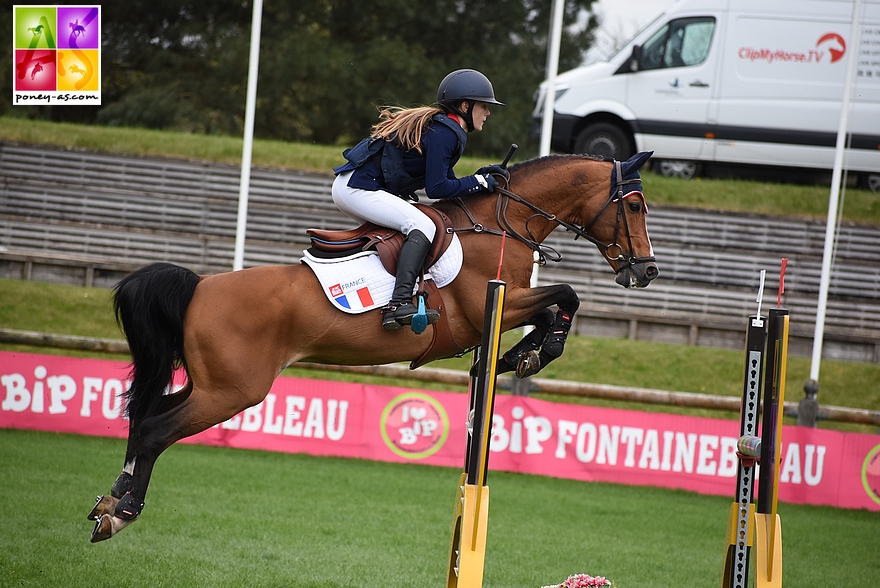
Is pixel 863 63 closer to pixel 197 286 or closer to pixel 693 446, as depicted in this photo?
pixel 693 446

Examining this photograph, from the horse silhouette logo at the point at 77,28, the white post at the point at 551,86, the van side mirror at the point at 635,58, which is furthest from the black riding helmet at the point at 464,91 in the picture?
the van side mirror at the point at 635,58

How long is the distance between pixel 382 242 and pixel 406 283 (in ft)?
1.02

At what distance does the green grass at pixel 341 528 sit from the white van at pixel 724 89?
676 centimetres

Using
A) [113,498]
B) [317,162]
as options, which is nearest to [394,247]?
[113,498]

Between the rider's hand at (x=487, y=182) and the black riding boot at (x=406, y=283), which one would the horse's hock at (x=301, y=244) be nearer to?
the rider's hand at (x=487, y=182)

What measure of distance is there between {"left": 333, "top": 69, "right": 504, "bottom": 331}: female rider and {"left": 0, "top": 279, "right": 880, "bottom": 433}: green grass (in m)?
7.00

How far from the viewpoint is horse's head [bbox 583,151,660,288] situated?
451 cm

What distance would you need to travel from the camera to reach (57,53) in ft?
25.5

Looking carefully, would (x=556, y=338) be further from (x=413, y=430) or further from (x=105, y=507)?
(x=413, y=430)

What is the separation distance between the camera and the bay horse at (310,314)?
168 inches

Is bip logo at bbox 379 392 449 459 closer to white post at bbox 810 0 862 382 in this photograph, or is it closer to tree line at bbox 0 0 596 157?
white post at bbox 810 0 862 382

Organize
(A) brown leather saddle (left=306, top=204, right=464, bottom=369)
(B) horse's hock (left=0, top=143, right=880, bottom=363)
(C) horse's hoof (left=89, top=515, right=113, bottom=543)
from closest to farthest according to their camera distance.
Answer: (C) horse's hoof (left=89, top=515, right=113, bottom=543), (A) brown leather saddle (left=306, top=204, right=464, bottom=369), (B) horse's hock (left=0, top=143, right=880, bottom=363)

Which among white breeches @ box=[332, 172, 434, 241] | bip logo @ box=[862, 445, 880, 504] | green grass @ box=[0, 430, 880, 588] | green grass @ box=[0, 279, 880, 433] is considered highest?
white breeches @ box=[332, 172, 434, 241]

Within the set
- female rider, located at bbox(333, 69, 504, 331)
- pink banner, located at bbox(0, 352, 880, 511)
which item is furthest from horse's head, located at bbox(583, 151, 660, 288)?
pink banner, located at bbox(0, 352, 880, 511)
